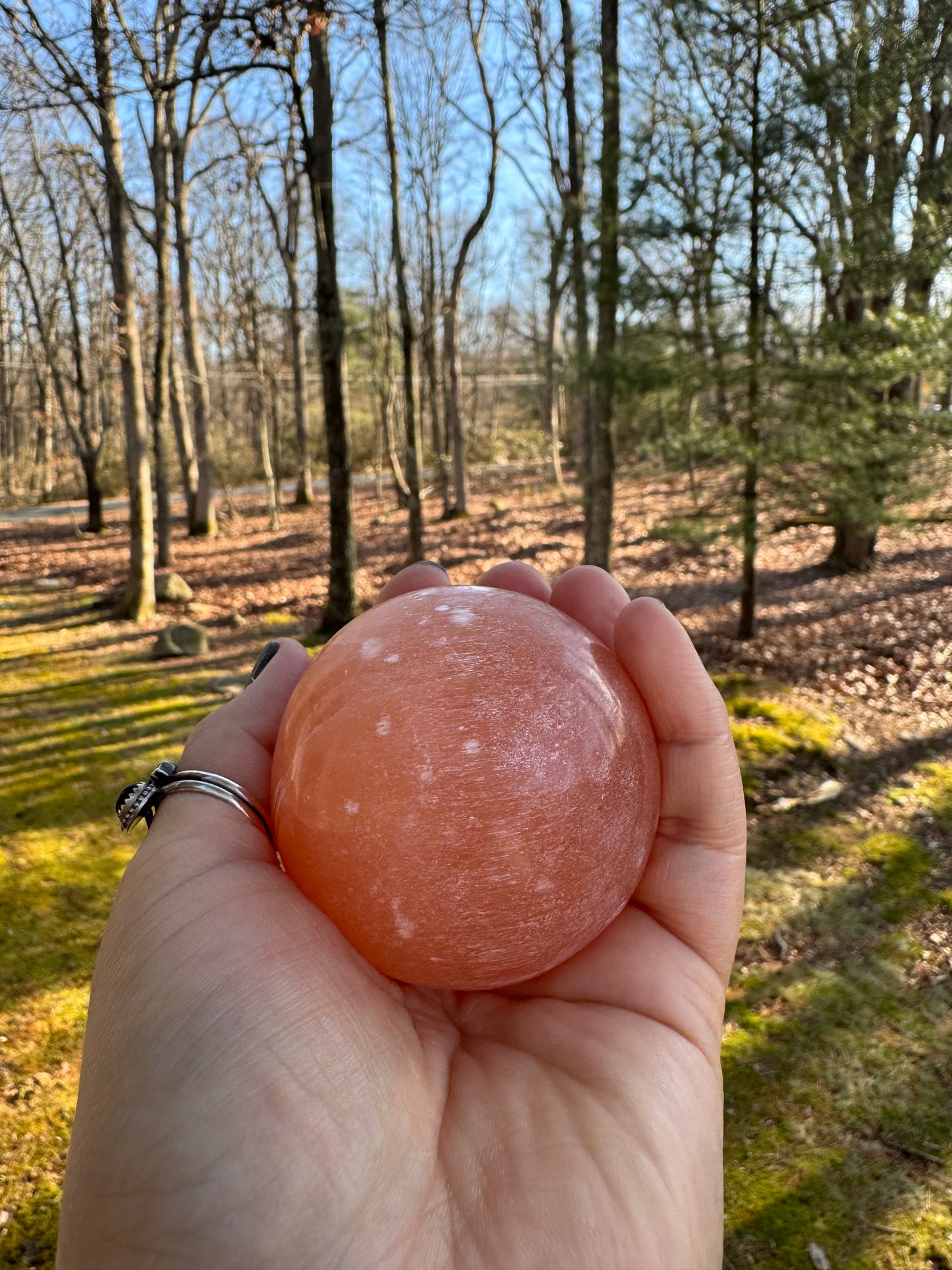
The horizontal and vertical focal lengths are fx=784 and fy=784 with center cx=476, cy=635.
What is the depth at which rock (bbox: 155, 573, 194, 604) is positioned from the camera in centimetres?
1180

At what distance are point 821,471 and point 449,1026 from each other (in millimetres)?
8256

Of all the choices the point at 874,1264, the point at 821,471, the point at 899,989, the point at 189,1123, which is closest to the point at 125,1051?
the point at 189,1123

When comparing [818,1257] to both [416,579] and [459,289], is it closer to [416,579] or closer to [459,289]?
[416,579]

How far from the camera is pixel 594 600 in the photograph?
2666 millimetres

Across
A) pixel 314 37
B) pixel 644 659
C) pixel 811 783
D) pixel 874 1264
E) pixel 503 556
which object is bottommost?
pixel 874 1264

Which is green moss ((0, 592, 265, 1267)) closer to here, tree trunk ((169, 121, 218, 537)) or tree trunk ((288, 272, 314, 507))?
tree trunk ((169, 121, 218, 537))

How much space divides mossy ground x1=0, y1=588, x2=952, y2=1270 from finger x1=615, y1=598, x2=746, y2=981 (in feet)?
6.27

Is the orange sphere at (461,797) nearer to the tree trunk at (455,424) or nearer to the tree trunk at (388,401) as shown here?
the tree trunk at (388,401)

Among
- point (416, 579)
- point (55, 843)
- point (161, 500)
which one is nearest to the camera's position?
point (416, 579)

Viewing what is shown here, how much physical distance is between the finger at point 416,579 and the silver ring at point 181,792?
35.4 inches

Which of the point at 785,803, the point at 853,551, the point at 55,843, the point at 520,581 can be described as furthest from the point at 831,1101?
the point at 853,551

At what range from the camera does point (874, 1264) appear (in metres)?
3.05

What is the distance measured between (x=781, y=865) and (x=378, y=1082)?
4.55 m

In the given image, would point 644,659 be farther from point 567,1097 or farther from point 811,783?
point 811,783
